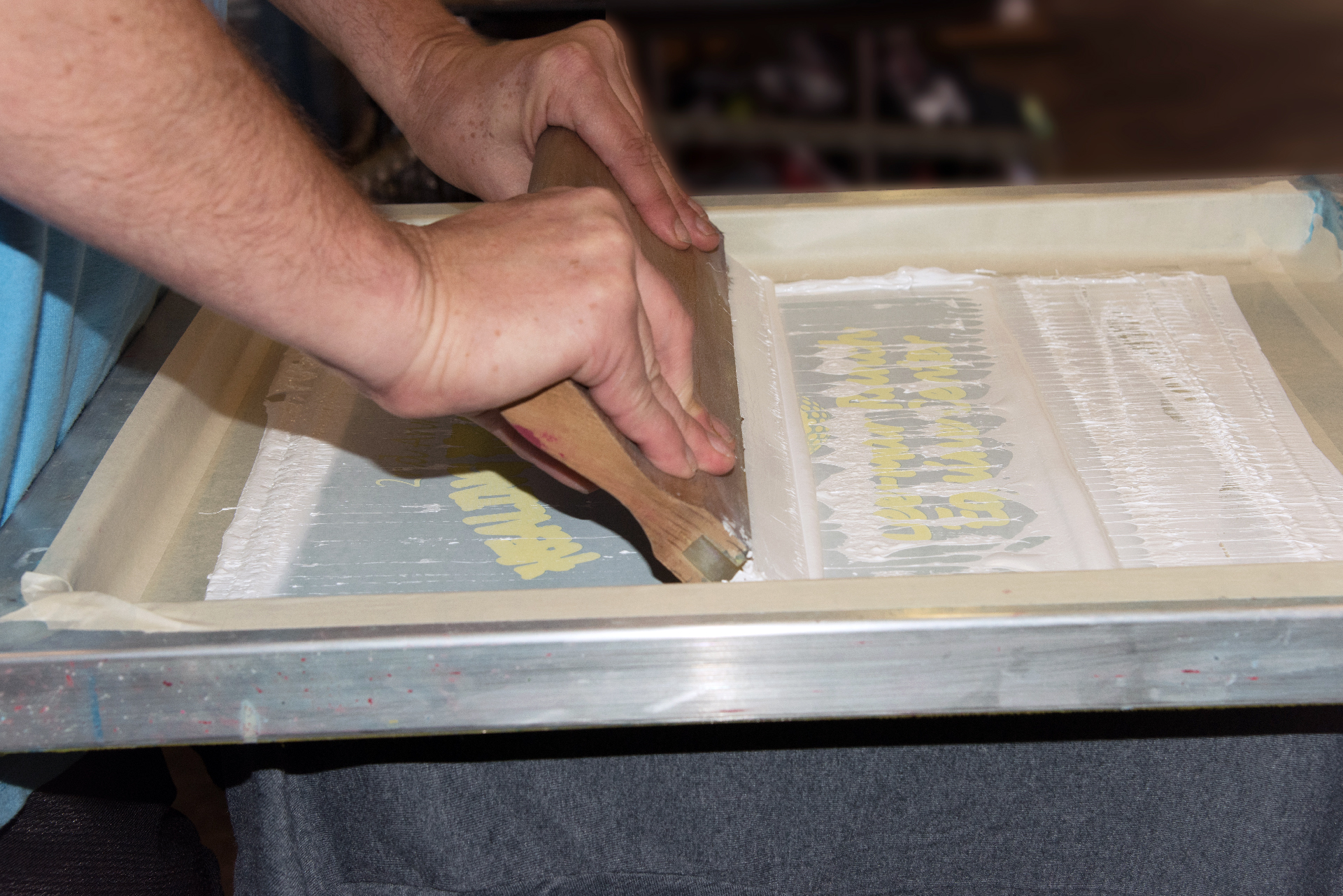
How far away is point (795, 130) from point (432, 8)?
1.44 m

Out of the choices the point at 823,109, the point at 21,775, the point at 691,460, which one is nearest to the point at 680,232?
the point at 691,460

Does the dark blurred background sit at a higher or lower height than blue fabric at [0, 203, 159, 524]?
lower

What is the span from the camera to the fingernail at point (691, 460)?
0.71m

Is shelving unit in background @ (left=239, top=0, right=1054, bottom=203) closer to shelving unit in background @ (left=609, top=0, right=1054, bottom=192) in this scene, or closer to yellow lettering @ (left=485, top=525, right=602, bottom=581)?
shelving unit in background @ (left=609, top=0, right=1054, bottom=192)

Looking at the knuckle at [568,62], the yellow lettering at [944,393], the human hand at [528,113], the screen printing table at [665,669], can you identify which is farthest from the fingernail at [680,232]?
the screen printing table at [665,669]

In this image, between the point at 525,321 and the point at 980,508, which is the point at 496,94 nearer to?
the point at 525,321

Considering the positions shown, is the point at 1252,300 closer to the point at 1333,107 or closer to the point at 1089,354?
the point at 1089,354

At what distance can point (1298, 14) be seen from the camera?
10.7ft

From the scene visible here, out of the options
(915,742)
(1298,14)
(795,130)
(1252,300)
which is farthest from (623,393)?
(1298,14)

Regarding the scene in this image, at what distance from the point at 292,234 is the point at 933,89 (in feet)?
6.51

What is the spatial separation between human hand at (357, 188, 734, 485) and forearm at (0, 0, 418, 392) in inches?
0.8

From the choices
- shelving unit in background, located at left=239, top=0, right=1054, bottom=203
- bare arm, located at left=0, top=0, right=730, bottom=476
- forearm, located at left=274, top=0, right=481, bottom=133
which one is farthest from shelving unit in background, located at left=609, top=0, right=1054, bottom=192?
bare arm, located at left=0, top=0, right=730, bottom=476

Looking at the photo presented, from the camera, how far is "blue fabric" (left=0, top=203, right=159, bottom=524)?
0.67 metres

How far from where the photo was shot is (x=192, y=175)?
0.53 meters
